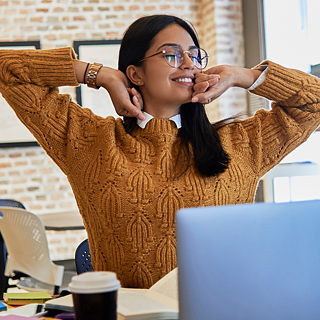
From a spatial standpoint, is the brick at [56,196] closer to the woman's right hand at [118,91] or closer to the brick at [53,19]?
the brick at [53,19]

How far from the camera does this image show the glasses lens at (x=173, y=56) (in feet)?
5.07

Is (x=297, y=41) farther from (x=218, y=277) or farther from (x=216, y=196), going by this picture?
(x=218, y=277)

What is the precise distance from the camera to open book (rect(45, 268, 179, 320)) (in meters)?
0.78

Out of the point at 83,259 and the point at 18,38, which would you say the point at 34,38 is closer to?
the point at 18,38

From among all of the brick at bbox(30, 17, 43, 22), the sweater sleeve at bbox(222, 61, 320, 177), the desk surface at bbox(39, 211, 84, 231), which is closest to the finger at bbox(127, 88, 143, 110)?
the sweater sleeve at bbox(222, 61, 320, 177)

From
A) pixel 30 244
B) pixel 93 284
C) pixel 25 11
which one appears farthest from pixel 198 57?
pixel 25 11

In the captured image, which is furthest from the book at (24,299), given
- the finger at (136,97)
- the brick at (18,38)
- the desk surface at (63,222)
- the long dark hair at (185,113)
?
the brick at (18,38)

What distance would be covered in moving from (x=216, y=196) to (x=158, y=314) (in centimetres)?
71

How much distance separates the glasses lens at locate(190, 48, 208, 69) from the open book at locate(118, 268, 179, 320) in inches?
35.5

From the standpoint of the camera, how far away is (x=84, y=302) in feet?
2.12

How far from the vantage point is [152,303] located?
0.85 m

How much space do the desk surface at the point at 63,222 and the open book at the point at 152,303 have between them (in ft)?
5.68

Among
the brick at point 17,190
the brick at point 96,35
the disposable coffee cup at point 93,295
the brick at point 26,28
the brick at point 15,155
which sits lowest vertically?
the disposable coffee cup at point 93,295

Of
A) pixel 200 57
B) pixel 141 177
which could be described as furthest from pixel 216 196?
pixel 200 57
